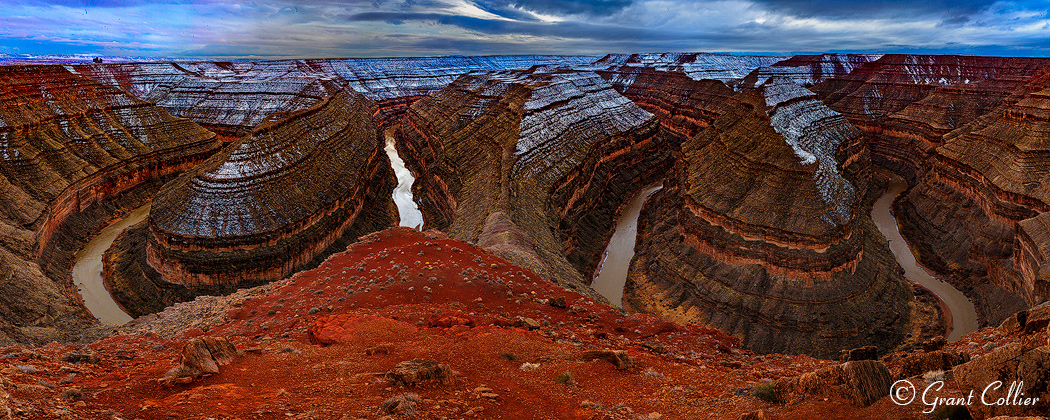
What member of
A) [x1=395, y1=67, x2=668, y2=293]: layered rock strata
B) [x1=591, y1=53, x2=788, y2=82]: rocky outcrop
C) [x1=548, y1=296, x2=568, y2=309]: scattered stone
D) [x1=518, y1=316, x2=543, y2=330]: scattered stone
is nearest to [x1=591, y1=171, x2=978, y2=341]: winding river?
[x1=395, y1=67, x2=668, y2=293]: layered rock strata

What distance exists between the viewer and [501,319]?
2148 cm

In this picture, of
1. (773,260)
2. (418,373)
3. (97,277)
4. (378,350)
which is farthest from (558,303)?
(97,277)

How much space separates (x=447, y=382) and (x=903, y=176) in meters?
95.6

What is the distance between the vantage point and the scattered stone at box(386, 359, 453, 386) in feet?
42.9

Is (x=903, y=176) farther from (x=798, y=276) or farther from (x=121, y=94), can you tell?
(x=121, y=94)

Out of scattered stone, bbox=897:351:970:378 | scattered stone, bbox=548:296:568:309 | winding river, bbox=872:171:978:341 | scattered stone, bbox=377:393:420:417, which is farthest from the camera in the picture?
winding river, bbox=872:171:978:341

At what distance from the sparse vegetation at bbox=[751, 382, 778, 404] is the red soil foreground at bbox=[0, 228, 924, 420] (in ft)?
0.50

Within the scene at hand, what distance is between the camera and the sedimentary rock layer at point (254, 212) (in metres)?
45.1

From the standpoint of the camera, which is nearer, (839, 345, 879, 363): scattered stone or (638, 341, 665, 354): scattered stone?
(839, 345, 879, 363): scattered stone

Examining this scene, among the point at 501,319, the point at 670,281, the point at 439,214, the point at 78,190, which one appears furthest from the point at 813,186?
the point at 78,190

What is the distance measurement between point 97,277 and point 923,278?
259 ft

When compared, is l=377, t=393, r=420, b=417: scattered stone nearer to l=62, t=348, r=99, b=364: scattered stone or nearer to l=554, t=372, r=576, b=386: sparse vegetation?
l=554, t=372, r=576, b=386: sparse vegetation

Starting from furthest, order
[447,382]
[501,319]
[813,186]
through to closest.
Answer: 1. [813,186]
2. [501,319]
3. [447,382]

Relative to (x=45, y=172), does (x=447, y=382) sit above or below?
above
